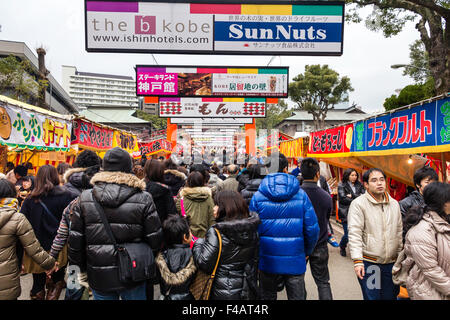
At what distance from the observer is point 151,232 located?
8.52 ft

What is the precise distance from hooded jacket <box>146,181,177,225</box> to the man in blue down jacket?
131 cm

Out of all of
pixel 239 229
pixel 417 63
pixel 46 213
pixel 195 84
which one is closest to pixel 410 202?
pixel 239 229

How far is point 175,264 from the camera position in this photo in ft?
8.74

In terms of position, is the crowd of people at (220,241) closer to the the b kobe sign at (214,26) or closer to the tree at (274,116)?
the the b kobe sign at (214,26)

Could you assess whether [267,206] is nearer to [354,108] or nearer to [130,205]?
[130,205]

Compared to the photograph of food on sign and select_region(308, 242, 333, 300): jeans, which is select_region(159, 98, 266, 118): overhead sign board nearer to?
the photograph of food on sign

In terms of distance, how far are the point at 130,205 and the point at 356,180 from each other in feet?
17.7

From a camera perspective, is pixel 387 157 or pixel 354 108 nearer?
pixel 387 157

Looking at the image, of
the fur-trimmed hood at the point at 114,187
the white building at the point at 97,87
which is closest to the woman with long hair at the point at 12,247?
the fur-trimmed hood at the point at 114,187

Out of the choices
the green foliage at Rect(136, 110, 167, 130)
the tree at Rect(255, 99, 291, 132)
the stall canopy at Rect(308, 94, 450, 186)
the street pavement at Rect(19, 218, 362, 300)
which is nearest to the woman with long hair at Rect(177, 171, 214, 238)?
the street pavement at Rect(19, 218, 362, 300)

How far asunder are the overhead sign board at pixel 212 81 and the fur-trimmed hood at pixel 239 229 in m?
5.02

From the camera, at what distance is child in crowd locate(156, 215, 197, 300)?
104 inches

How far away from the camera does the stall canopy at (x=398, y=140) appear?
15.2 feet

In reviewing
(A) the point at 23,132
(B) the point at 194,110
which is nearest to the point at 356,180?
(B) the point at 194,110
